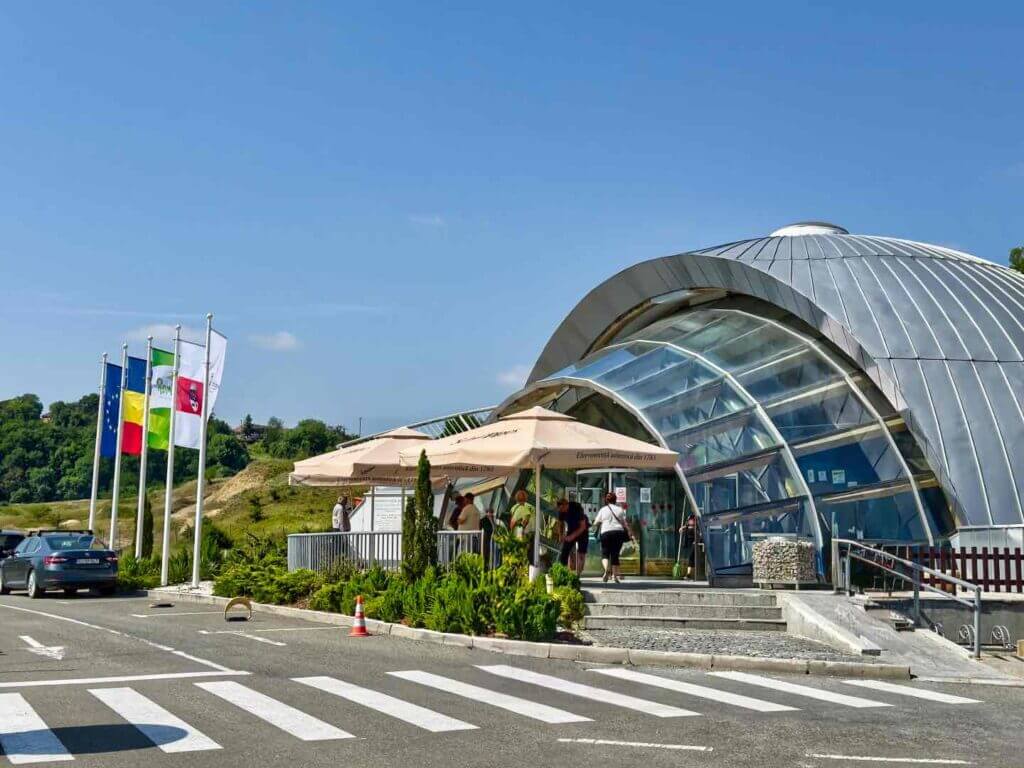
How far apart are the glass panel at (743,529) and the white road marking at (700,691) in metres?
7.58

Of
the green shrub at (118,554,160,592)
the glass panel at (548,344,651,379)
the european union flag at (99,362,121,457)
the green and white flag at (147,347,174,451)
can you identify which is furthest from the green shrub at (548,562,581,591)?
the european union flag at (99,362,121,457)

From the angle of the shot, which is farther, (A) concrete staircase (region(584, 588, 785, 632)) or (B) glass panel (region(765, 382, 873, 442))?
(B) glass panel (region(765, 382, 873, 442))

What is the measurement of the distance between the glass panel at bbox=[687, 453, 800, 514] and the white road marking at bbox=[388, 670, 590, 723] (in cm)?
980

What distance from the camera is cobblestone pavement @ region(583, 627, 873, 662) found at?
14.0 metres

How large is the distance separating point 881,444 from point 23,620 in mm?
15738

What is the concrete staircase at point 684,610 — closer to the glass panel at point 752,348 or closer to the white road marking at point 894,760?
the glass panel at point 752,348

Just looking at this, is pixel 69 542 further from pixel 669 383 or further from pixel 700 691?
pixel 700 691

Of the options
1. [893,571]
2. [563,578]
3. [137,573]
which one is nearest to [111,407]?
[137,573]

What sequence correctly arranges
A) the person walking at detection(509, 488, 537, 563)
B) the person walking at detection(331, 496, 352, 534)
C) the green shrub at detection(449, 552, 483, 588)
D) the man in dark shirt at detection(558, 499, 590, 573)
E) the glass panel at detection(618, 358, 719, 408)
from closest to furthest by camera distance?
the green shrub at detection(449, 552, 483, 588), the person walking at detection(509, 488, 537, 563), the man in dark shirt at detection(558, 499, 590, 573), the glass panel at detection(618, 358, 719, 408), the person walking at detection(331, 496, 352, 534)

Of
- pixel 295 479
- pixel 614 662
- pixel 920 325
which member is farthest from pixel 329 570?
pixel 920 325

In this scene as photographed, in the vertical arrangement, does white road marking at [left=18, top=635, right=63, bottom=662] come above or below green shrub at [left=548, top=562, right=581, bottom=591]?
below

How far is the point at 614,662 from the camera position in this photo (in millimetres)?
13469

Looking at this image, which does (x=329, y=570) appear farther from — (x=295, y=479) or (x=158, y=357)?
(x=158, y=357)

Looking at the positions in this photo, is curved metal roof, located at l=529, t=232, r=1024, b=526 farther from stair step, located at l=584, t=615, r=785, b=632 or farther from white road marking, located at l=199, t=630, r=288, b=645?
white road marking, located at l=199, t=630, r=288, b=645
